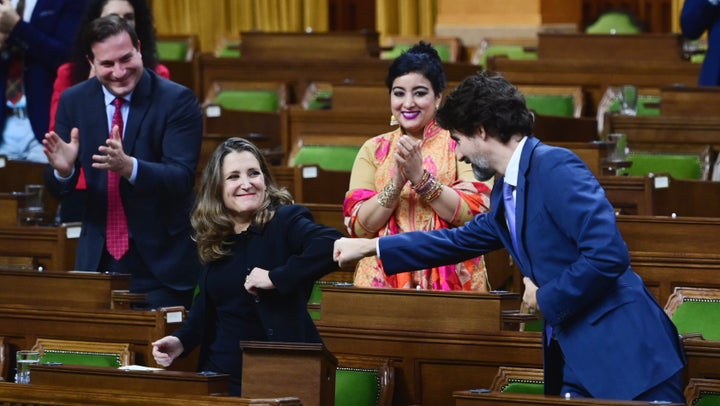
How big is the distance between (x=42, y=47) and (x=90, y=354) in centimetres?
167

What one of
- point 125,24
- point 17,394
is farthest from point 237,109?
point 17,394

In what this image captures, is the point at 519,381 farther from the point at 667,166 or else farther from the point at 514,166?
the point at 667,166

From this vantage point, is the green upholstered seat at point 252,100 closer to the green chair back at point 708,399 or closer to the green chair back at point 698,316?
the green chair back at point 698,316

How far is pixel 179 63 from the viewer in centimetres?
777

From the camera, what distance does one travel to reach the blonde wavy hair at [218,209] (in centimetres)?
325

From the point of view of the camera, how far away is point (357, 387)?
3.49m

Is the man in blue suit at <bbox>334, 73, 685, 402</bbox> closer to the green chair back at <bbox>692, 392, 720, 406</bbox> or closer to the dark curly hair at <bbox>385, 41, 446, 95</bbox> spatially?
the green chair back at <bbox>692, 392, 720, 406</bbox>

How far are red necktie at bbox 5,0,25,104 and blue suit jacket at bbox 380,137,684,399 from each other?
2.81 metres

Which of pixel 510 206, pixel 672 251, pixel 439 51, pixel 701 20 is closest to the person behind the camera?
pixel 510 206

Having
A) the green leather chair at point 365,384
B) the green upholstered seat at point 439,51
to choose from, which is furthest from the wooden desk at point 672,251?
the green upholstered seat at point 439,51

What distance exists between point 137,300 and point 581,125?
267 centimetres

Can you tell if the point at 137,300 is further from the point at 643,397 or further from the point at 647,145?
the point at 647,145

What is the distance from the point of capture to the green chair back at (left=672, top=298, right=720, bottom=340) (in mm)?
3541

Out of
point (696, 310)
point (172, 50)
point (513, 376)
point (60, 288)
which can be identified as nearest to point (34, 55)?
point (60, 288)
